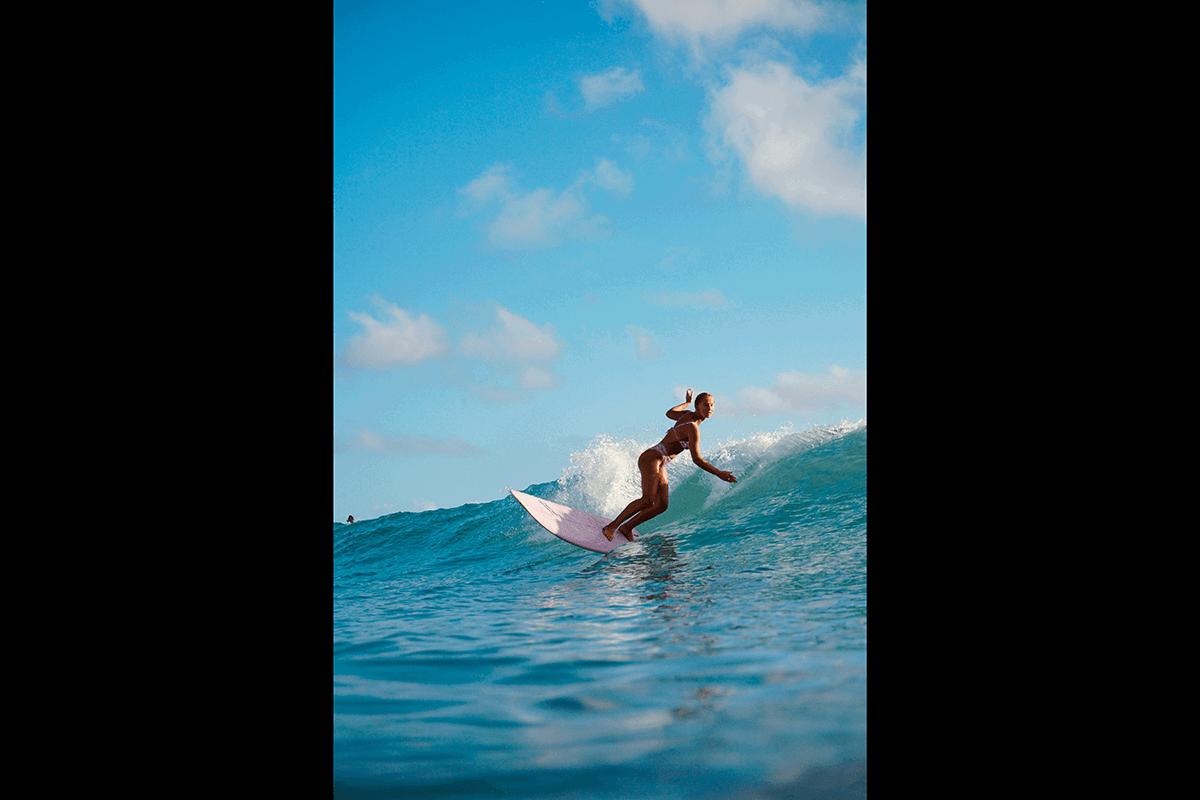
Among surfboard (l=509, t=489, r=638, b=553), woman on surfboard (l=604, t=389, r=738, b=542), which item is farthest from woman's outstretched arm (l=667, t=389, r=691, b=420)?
surfboard (l=509, t=489, r=638, b=553)

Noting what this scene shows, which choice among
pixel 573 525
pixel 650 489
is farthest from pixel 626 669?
pixel 573 525

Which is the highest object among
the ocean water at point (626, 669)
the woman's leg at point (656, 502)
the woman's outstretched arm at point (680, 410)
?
the woman's outstretched arm at point (680, 410)

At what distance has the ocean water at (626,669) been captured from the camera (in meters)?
1.94

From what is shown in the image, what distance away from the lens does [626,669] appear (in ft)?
10.8

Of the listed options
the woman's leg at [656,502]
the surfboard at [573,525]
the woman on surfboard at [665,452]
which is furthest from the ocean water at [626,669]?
the woman on surfboard at [665,452]

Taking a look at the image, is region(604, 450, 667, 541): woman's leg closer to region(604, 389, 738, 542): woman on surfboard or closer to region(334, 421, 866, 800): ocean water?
region(604, 389, 738, 542): woman on surfboard

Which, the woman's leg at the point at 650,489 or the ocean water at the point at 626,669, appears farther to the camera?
the woman's leg at the point at 650,489

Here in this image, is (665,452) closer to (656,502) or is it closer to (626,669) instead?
(656,502)

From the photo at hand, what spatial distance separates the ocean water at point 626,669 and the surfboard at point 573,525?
269 millimetres

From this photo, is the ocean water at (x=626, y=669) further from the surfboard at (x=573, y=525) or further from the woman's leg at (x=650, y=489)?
the woman's leg at (x=650, y=489)

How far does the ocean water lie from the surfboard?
0.27 meters

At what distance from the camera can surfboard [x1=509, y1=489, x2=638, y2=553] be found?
23.1 ft
